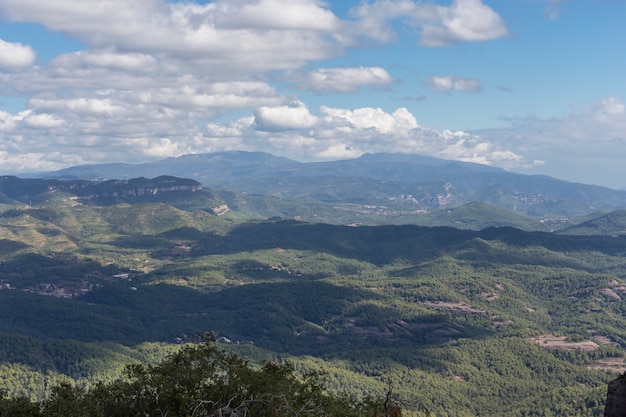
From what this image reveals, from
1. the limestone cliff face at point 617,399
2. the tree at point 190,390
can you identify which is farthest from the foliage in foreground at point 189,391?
the limestone cliff face at point 617,399

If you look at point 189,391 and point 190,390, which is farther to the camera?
point 190,390

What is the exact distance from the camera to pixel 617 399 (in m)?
43.0

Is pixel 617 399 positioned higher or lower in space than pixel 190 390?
higher

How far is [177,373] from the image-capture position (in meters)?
67.0

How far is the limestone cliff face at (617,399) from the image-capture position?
42781 millimetres

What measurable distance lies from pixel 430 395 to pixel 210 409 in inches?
5081

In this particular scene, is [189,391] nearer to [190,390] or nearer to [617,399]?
[190,390]

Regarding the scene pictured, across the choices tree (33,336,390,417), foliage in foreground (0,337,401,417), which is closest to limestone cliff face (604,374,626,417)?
tree (33,336,390,417)

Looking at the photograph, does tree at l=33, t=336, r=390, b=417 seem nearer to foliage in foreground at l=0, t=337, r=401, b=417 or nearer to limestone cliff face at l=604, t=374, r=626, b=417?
foliage in foreground at l=0, t=337, r=401, b=417

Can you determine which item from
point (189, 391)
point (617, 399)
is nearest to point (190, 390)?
point (189, 391)

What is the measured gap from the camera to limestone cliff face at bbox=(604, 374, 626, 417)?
140 feet

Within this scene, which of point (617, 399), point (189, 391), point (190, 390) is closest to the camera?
point (617, 399)

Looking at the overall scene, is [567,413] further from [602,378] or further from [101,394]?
[101,394]

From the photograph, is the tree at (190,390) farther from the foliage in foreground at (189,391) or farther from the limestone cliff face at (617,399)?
the limestone cliff face at (617,399)
